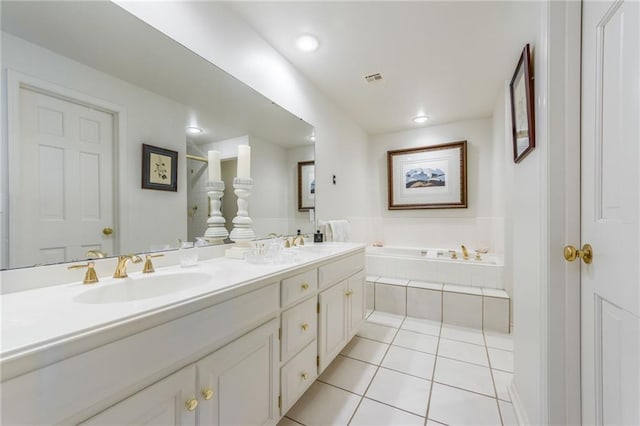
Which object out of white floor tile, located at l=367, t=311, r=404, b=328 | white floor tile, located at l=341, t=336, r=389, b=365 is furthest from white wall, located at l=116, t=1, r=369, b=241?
white floor tile, located at l=341, t=336, r=389, b=365

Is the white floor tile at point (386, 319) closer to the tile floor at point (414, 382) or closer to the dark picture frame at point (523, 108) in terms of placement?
the tile floor at point (414, 382)

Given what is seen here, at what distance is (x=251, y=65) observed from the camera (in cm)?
171

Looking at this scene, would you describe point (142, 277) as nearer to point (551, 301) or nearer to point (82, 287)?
point (82, 287)

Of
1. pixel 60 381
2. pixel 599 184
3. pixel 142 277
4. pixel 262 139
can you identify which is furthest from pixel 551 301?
pixel 262 139

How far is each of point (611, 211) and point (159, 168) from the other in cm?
173

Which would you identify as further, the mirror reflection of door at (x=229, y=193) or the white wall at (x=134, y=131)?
the mirror reflection of door at (x=229, y=193)

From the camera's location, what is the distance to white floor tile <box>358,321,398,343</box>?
7.13 ft

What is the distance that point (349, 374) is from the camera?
66.2 inches

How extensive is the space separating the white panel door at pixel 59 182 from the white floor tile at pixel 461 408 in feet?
5.91

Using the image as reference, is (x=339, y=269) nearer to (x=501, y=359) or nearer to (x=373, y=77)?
(x=501, y=359)

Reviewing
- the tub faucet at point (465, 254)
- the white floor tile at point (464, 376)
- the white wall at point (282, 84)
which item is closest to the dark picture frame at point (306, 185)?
the white wall at point (282, 84)

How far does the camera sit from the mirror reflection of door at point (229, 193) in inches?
62.2

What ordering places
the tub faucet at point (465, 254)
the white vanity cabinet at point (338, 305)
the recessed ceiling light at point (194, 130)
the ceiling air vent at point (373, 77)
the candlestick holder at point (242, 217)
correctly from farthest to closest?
the tub faucet at point (465, 254) → the ceiling air vent at point (373, 77) → the candlestick holder at point (242, 217) → the white vanity cabinet at point (338, 305) → the recessed ceiling light at point (194, 130)

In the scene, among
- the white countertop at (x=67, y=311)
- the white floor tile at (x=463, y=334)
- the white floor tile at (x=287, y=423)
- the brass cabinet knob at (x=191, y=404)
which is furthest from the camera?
the white floor tile at (x=463, y=334)
